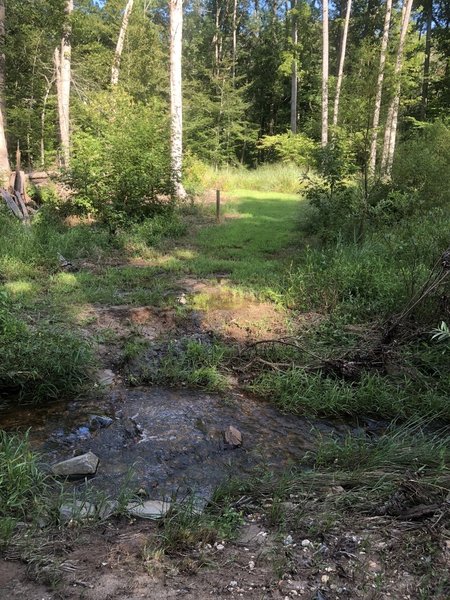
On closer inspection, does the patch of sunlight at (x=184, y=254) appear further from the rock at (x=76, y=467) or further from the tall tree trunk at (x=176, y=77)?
the rock at (x=76, y=467)

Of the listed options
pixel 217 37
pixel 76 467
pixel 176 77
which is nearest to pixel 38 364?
pixel 76 467

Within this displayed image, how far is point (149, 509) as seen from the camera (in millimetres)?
2824

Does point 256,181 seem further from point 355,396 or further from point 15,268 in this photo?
point 355,396

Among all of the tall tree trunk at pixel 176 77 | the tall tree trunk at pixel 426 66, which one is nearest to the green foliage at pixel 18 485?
the tall tree trunk at pixel 176 77

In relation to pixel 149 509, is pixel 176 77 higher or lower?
higher

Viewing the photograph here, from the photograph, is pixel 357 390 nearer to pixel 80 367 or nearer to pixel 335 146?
pixel 80 367

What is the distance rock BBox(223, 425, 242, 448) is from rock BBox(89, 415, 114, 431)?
0.99 m

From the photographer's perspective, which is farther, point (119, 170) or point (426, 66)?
point (426, 66)

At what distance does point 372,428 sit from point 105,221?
7740 mm

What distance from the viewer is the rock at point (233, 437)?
3.87 metres

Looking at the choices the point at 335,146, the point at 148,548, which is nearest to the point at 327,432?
the point at 148,548

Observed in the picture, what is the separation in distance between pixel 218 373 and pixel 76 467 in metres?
1.95

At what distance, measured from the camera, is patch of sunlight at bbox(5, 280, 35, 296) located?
255 inches

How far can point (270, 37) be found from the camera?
31250 millimetres
